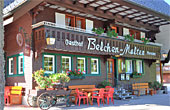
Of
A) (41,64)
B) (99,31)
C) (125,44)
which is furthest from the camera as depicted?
(125,44)

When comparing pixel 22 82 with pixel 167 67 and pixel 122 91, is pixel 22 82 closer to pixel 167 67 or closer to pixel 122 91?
pixel 122 91

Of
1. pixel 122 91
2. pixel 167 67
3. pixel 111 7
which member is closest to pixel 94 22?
pixel 111 7

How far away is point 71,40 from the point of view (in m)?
13.3

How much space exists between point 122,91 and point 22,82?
254 inches

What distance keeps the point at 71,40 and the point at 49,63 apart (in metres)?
1.92

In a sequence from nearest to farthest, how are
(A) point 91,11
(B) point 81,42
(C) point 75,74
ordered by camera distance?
(B) point 81,42 < (C) point 75,74 < (A) point 91,11

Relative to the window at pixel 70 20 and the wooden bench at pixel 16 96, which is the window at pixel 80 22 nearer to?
the window at pixel 70 20

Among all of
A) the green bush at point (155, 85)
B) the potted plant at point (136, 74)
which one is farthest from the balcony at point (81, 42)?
the green bush at point (155, 85)

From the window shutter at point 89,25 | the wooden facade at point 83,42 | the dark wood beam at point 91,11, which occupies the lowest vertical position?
the wooden facade at point 83,42

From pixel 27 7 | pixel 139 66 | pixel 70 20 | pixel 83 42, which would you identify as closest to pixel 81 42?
pixel 83 42

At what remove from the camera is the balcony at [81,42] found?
12.4m

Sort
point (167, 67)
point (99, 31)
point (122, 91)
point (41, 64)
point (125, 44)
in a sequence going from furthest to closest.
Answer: point (167, 67)
point (125, 44)
point (122, 91)
point (99, 31)
point (41, 64)

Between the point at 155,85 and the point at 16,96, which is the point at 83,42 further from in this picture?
the point at 155,85

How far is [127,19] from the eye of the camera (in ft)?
59.2
